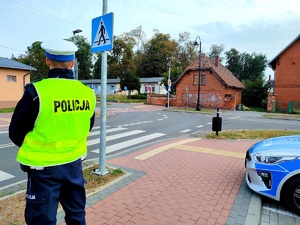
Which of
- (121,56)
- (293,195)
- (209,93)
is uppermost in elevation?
(121,56)

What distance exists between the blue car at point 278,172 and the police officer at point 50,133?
3.06 meters

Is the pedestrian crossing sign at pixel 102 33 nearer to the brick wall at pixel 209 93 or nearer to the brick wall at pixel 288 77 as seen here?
the brick wall at pixel 209 93

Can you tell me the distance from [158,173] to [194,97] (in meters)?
29.4

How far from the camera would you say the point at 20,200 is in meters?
3.73

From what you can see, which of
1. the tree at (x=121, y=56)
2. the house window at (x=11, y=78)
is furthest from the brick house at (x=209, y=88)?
the tree at (x=121, y=56)

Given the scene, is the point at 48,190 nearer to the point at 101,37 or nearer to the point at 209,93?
the point at 101,37

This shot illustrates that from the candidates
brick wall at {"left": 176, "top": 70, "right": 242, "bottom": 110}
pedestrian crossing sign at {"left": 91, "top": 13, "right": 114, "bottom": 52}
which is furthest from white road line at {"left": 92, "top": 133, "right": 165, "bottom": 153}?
brick wall at {"left": 176, "top": 70, "right": 242, "bottom": 110}

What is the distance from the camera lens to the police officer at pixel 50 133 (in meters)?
1.97

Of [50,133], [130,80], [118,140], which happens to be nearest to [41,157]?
[50,133]

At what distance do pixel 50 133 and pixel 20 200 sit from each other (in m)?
2.43

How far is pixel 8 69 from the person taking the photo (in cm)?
2334

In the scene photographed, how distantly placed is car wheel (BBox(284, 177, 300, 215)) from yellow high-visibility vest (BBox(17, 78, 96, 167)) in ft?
10.6

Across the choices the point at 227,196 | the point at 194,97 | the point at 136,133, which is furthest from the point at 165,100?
the point at 227,196

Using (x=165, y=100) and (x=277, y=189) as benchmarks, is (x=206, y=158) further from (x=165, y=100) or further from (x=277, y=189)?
(x=165, y=100)
